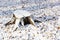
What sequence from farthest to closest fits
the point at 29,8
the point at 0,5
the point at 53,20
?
1. the point at 0,5
2. the point at 29,8
3. the point at 53,20

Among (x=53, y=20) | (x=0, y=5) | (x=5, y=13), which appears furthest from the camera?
(x=0, y=5)

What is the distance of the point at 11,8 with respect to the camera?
4.66 m

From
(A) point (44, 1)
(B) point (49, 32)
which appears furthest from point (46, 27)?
(A) point (44, 1)

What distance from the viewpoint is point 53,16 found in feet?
12.8

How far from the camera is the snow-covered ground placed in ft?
9.75

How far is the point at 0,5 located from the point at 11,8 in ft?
1.52

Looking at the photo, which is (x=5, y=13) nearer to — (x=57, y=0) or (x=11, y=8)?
(x=11, y=8)

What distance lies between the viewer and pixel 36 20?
3.62 meters

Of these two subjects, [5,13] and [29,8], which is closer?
[5,13]

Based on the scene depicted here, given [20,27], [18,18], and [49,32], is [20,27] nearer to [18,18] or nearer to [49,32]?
[18,18]

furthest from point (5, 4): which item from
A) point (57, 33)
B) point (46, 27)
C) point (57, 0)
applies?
point (57, 33)

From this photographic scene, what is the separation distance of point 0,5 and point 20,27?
6.11ft

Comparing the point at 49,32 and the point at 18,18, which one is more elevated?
the point at 18,18

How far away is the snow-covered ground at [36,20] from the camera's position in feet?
9.75
